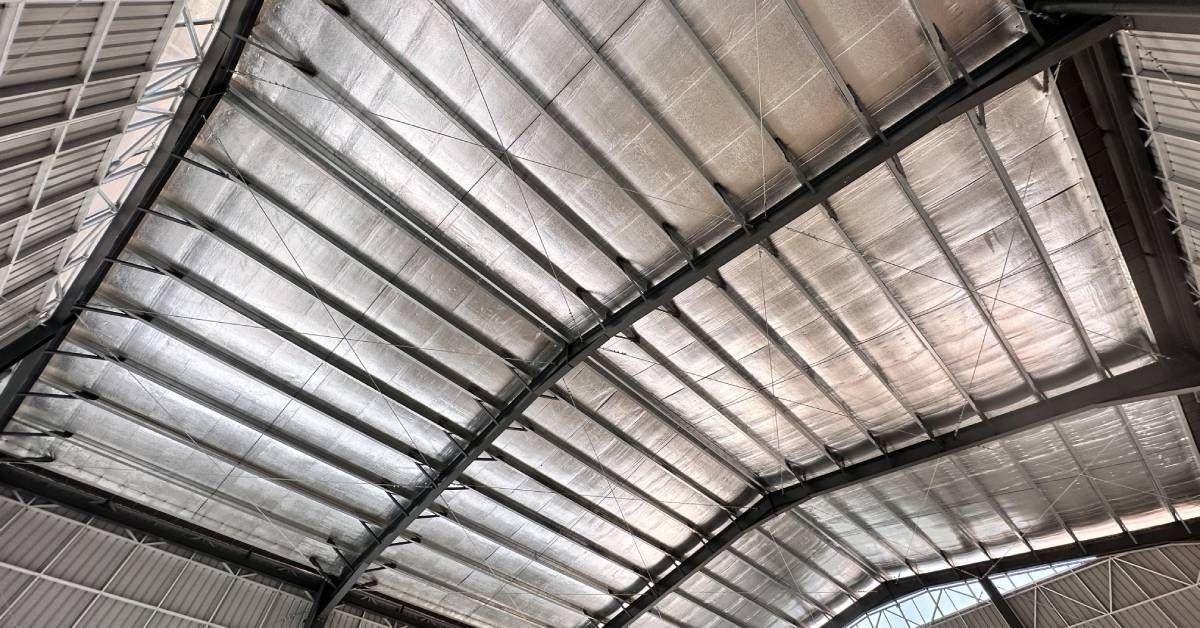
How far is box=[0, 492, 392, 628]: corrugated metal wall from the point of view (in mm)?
18047

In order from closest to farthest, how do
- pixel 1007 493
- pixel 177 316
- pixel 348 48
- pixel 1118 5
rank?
pixel 1118 5
pixel 348 48
pixel 177 316
pixel 1007 493

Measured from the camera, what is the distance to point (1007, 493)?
2427cm

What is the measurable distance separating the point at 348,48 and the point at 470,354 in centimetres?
899

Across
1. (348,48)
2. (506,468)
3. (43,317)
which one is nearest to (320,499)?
(506,468)

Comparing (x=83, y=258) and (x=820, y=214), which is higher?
(x=820, y=214)

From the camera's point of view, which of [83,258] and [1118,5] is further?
[83,258]

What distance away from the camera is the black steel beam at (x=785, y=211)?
11.8 metres

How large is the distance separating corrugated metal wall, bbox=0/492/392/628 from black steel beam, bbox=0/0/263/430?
4124 millimetres

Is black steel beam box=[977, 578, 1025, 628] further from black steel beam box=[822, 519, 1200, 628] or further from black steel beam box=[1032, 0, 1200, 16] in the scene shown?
black steel beam box=[1032, 0, 1200, 16]

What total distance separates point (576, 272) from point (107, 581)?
18183 mm

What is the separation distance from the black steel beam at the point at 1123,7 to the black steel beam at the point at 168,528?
27876 mm

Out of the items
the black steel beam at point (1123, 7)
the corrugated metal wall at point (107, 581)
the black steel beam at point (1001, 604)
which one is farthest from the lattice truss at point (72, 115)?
the black steel beam at point (1001, 604)

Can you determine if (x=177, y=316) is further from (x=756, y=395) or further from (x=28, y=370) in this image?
(x=756, y=395)

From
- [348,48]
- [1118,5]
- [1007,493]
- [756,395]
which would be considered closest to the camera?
[1118,5]
